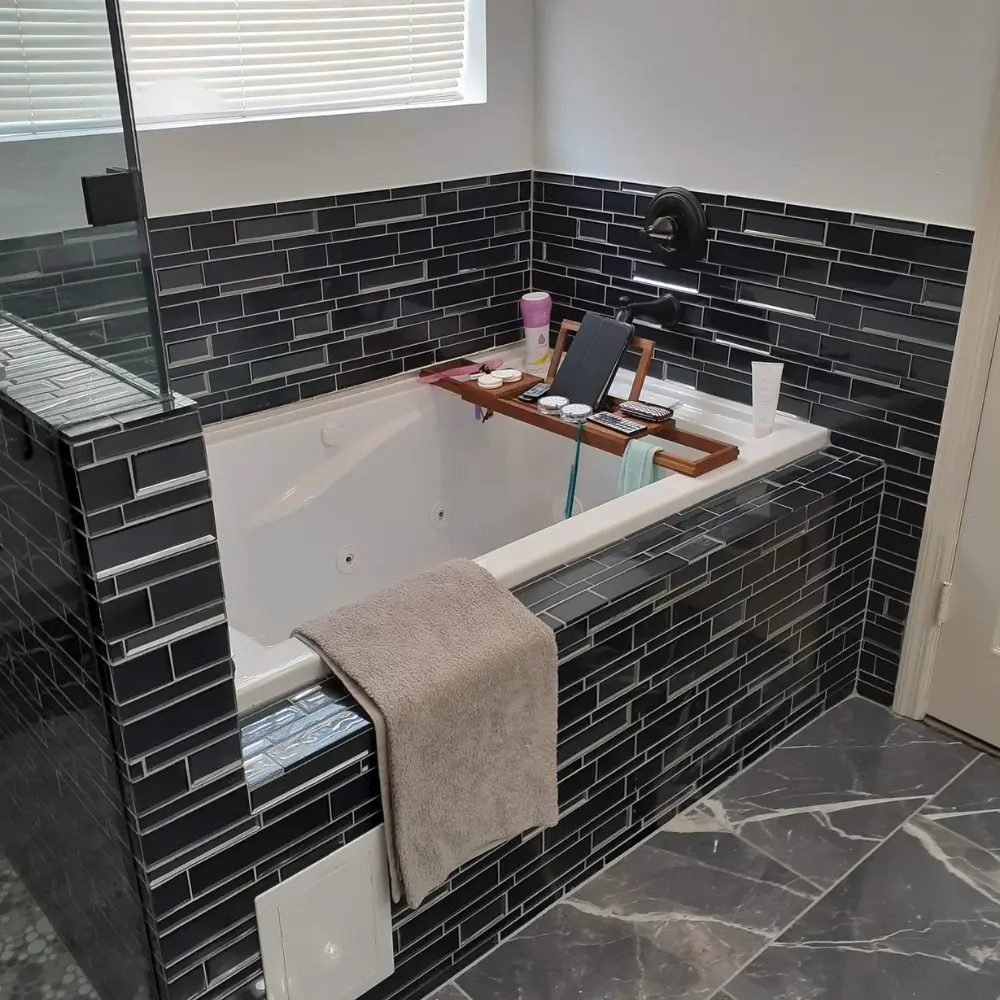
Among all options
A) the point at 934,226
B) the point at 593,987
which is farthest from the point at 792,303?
the point at 593,987

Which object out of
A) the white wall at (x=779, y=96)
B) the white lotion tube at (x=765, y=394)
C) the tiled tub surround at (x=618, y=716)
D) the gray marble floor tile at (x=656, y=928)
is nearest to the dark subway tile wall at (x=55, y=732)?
the tiled tub surround at (x=618, y=716)

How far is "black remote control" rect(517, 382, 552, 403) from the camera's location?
2.64 meters

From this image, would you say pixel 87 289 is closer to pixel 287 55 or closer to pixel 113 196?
pixel 113 196

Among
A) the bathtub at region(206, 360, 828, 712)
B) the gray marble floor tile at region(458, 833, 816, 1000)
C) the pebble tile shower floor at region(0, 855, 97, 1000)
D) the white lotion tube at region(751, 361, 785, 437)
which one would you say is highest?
the white lotion tube at region(751, 361, 785, 437)

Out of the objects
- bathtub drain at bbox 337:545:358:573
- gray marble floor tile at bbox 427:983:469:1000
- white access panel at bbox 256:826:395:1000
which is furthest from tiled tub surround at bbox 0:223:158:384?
bathtub drain at bbox 337:545:358:573

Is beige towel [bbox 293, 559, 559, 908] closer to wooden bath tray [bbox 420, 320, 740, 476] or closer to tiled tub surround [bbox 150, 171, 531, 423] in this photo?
wooden bath tray [bbox 420, 320, 740, 476]

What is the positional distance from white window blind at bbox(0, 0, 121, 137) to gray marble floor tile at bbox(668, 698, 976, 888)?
5.59 feet

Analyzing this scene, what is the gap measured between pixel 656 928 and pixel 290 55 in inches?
77.4

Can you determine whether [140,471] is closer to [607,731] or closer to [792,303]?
[607,731]

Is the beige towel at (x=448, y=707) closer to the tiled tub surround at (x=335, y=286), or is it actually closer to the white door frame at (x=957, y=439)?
the tiled tub surround at (x=335, y=286)

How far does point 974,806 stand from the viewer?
2264 mm

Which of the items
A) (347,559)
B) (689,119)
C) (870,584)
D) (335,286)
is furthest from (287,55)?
(870,584)

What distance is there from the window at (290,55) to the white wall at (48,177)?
0.80 metres

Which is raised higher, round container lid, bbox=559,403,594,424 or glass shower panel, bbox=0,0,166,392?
glass shower panel, bbox=0,0,166,392
